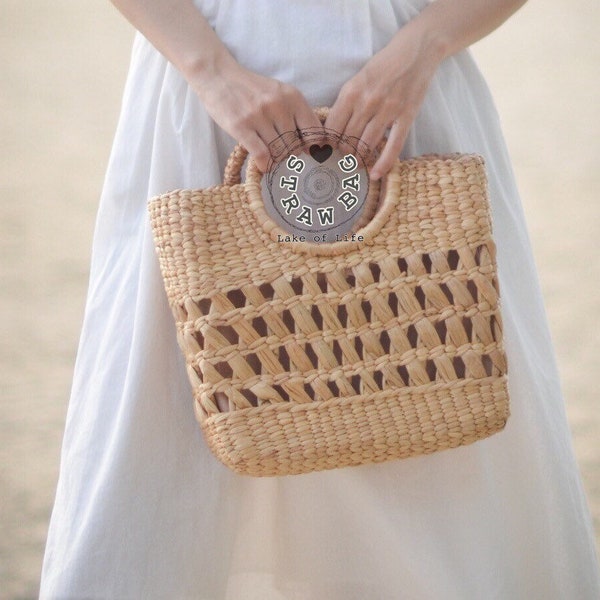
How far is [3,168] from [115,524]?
3.81 metres

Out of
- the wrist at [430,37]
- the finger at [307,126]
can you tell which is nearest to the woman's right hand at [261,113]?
the finger at [307,126]

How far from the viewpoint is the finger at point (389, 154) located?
1.14 m

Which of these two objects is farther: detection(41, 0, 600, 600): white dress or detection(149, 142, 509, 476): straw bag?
detection(41, 0, 600, 600): white dress

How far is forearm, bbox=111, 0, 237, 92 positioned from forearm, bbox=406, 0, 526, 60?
0.23m

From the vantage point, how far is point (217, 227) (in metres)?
1.11

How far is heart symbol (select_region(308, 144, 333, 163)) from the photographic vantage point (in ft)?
3.78

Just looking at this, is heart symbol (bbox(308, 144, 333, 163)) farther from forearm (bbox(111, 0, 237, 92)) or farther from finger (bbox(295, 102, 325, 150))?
forearm (bbox(111, 0, 237, 92))

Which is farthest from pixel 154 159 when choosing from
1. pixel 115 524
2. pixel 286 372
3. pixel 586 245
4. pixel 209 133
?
pixel 586 245

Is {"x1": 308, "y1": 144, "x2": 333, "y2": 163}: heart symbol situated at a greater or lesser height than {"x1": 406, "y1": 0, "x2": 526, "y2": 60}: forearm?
lesser

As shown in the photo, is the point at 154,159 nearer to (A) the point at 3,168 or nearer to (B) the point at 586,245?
(B) the point at 586,245

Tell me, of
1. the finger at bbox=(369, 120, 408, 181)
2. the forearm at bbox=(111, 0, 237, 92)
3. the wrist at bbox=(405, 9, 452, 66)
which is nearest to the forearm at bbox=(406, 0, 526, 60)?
the wrist at bbox=(405, 9, 452, 66)

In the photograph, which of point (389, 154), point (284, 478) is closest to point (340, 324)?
point (389, 154)

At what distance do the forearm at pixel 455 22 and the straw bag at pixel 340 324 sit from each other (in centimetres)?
17

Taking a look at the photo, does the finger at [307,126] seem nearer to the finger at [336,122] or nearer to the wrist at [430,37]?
the finger at [336,122]
